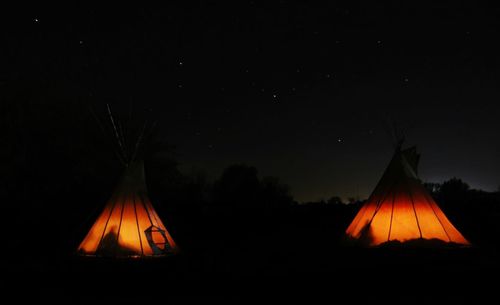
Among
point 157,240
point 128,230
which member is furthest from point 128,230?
point 157,240

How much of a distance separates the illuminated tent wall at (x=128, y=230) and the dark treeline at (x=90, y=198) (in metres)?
2.55

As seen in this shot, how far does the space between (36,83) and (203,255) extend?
47.4 feet

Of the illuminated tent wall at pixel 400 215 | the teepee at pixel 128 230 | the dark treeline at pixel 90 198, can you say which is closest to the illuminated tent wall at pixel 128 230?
the teepee at pixel 128 230

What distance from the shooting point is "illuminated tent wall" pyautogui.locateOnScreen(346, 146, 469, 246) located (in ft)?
40.4

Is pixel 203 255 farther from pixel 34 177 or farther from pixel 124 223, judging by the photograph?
pixel 34 177

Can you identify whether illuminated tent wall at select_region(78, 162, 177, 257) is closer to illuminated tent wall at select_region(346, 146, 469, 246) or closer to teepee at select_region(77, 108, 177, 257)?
teepee at select_region(77, 108, 177, 257)

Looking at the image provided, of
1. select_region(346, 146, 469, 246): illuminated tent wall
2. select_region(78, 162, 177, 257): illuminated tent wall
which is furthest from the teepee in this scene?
select_region(346, 146, 469, 246): illuminated tent wall

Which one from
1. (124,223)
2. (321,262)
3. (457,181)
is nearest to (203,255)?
(124,223)

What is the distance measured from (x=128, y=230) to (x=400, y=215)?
519 centimetres

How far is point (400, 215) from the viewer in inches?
492

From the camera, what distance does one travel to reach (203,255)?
41.8ft

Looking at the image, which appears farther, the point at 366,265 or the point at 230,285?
the point at 366,265

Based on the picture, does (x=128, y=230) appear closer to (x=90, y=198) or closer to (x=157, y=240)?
(x=157, y=240)

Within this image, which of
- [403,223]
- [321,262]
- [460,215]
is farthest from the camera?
[460,215]
